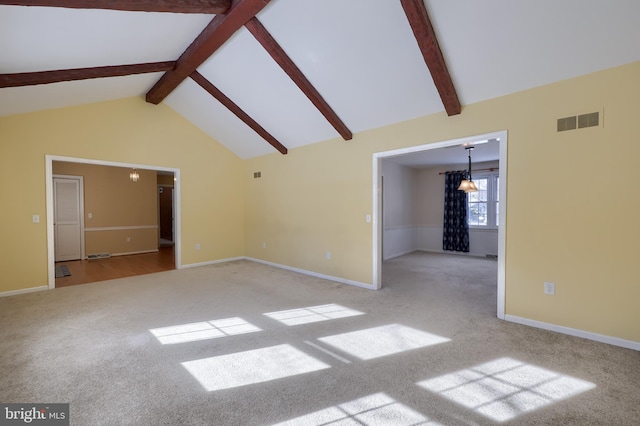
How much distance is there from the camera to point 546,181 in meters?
2.99

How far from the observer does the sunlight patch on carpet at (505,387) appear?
182 centimetres

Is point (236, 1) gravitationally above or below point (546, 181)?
above

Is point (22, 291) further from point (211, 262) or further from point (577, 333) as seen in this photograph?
point (577, 333)

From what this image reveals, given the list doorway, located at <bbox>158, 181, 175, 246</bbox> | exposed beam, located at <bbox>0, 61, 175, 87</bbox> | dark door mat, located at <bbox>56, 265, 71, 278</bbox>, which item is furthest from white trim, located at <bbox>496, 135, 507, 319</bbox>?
doorway, located at <bbox>158, 181, 175, 246</bbox>

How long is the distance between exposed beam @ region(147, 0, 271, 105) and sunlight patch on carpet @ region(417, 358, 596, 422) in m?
3.88

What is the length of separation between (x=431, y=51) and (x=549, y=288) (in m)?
2.81

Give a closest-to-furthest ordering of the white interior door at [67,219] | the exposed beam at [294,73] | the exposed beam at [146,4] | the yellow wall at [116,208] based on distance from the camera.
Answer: the exposed beam at [146,4] → the exposed beam at [294,73] → the white interior door at [67,219] → the yellow wall at [116,208]

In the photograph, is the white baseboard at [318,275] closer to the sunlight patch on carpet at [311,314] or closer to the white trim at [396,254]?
the sunlight patch on carpet at [311,314]

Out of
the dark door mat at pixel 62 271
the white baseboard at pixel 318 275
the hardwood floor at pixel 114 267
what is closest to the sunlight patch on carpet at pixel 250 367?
the white baseboard at pixel 318 275

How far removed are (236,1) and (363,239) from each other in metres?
3.60

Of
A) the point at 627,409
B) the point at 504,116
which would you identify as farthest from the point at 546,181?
the point at 627,409

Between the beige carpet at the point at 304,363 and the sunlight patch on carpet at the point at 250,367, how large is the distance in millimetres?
14

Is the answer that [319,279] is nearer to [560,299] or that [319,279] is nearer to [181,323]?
[181,323]
